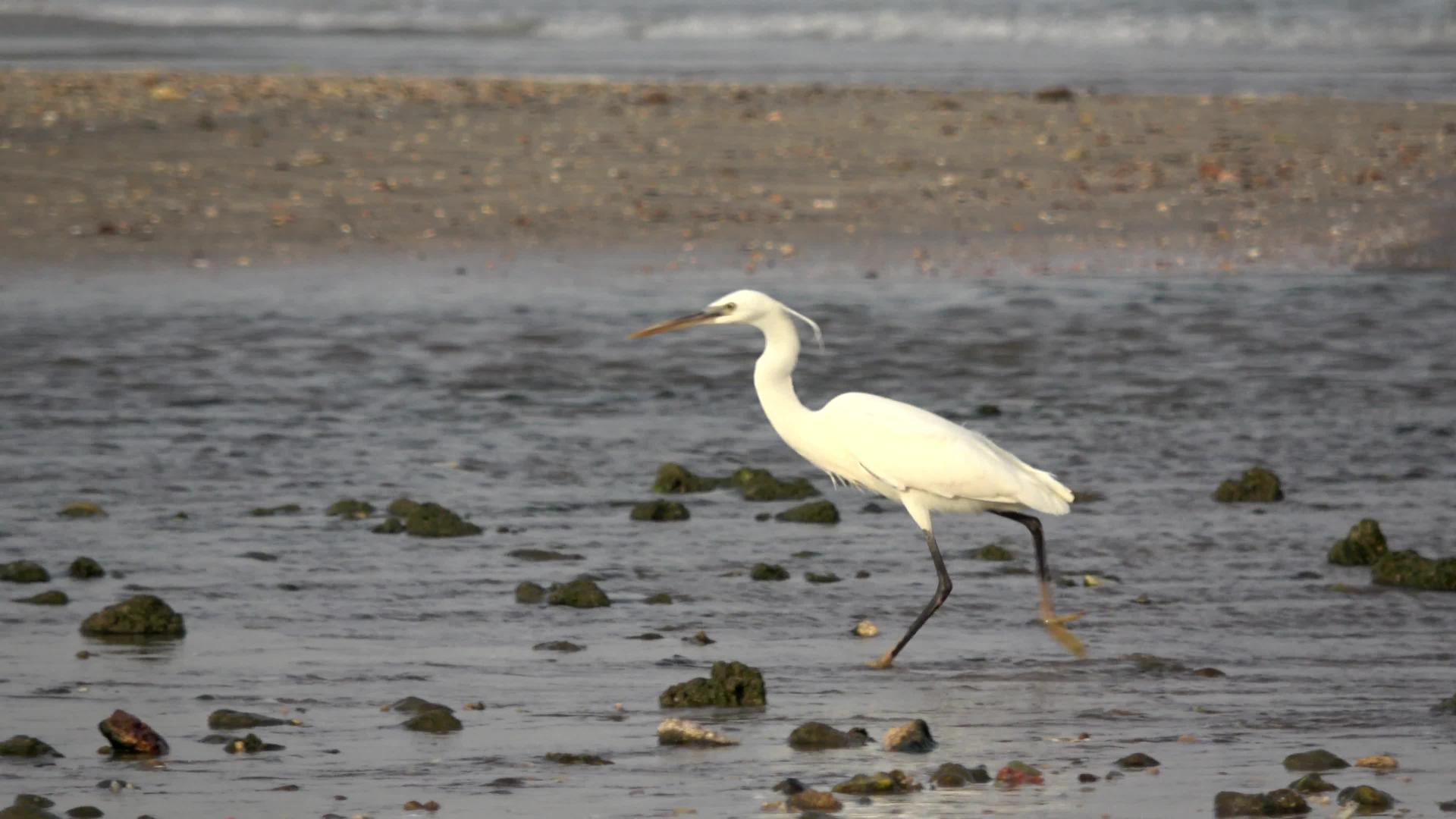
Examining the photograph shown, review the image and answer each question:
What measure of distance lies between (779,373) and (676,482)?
1869mm

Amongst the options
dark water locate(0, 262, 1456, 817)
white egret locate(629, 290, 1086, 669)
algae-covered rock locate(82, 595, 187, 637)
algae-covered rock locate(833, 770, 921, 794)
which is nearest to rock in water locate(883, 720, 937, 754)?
dark water locate(0, 262, 1456, 817)

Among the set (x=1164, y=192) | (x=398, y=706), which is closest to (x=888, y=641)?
(x=398, y=706)

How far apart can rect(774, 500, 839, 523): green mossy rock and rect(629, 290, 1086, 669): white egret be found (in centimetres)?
117

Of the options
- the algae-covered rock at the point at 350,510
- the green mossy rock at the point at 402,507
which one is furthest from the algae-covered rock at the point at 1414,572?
the algae-covered rock at the point at 350,510

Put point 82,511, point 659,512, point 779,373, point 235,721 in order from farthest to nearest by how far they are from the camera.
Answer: point 659,512
point 82,511
point 779,373
point 235,721

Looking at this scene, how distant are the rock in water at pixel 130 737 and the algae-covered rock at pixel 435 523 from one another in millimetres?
2908

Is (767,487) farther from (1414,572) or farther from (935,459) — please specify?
(1414,572)

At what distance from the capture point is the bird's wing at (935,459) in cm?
730

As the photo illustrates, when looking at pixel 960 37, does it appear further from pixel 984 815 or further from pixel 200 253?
pixel 984 815

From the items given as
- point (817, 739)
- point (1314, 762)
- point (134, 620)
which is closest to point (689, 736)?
point (817, 739)

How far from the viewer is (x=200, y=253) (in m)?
14.8

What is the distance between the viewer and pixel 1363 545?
25.9 feet

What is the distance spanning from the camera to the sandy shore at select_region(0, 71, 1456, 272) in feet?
50.0

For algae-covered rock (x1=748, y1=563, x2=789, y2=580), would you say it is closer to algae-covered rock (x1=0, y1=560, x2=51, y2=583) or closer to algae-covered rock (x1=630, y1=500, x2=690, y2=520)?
algae-covered rock (x1=630, y1=500, x2=690, y2=520)
